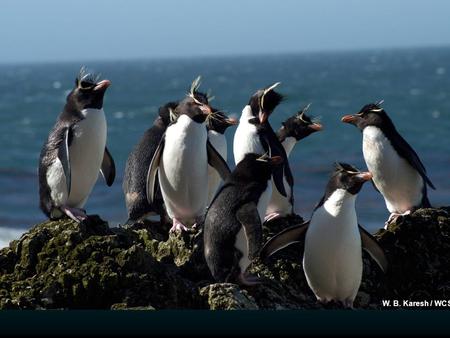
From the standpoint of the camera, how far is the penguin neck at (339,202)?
587 centimetres

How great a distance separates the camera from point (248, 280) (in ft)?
18.4

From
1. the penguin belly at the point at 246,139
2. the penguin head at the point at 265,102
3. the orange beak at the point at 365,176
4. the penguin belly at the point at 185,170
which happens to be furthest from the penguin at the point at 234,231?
the penguin head at the point at 265,102

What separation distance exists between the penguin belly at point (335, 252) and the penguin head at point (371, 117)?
122cm

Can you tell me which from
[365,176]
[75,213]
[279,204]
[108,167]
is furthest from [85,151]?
[365,176]

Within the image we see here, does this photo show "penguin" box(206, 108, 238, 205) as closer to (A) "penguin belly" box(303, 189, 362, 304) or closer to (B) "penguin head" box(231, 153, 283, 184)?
(B) "penguin head" box(231, 153, 283, 184)

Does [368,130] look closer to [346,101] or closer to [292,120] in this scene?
[292,120]

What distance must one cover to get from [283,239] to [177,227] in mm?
845

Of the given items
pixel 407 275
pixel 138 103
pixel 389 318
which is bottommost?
pixel 138 103

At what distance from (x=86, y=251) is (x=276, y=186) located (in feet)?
6.48

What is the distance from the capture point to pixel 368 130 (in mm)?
6996

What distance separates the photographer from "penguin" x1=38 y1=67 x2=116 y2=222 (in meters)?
6.14

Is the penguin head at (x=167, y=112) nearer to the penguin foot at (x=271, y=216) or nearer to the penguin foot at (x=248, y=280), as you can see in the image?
the penguin foot at (x=271, y=216)

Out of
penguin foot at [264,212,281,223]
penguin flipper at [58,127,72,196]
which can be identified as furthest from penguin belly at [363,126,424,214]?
penguin flipper at [58,127,72,196]

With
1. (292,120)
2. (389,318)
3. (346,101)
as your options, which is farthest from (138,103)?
(389,318)
